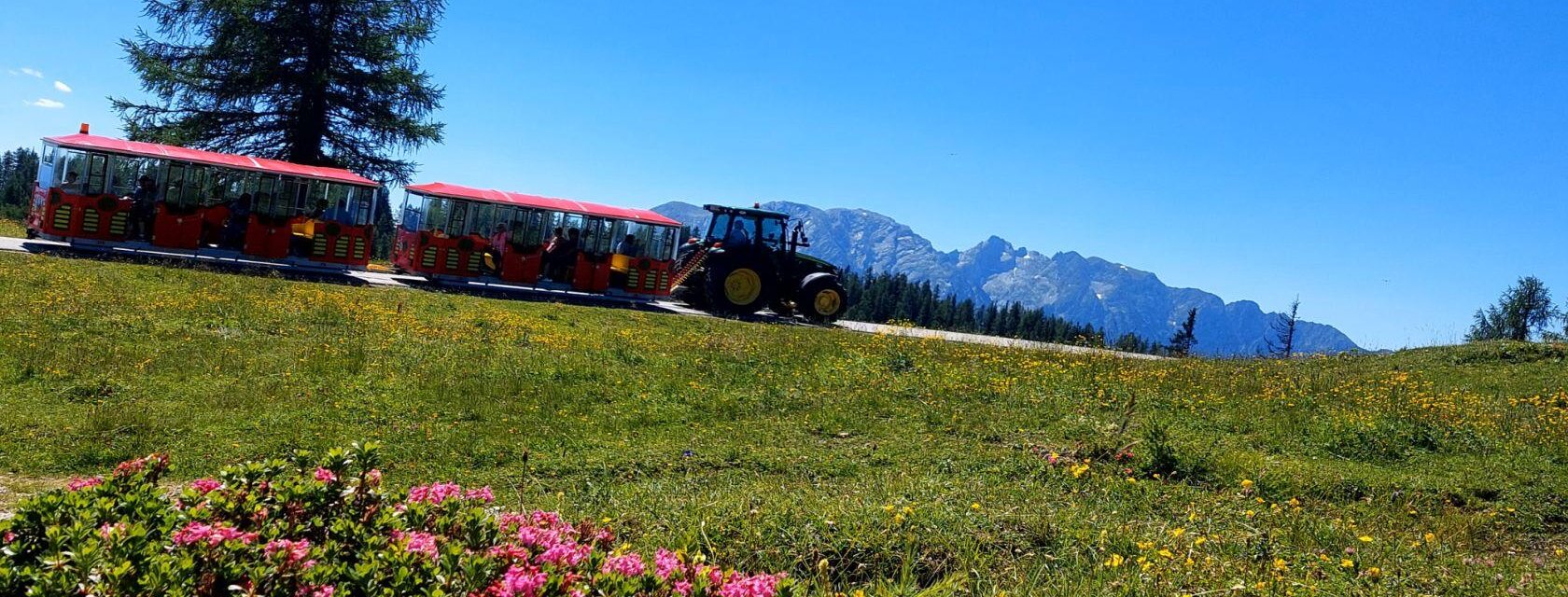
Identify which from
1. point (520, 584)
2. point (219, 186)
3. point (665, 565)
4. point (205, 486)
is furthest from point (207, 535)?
point (219, 186)

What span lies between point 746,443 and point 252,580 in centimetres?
609

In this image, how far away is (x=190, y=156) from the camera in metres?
24.1

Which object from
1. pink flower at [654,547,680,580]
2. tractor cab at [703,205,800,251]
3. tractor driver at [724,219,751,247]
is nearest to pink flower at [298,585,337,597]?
pink flower at [654,547,680,580]

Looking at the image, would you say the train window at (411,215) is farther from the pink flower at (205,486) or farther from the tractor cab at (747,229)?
the pink flower at (205,486)

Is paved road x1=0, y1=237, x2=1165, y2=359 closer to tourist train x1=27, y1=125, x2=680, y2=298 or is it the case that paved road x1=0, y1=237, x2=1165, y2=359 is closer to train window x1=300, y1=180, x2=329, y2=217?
tourist train x1=27, y1=125, x2=680, y2=298

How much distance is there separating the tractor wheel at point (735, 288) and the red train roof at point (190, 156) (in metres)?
9.07

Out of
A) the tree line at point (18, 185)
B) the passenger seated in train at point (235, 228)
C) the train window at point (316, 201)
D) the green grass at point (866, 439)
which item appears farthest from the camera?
the tree line at point (18, 185)

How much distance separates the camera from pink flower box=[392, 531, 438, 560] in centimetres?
347

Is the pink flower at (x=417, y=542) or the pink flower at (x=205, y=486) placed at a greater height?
the pink flower at (x=417, y=542)

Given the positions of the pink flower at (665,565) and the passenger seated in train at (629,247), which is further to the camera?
the passenger seated in train at (629,247)

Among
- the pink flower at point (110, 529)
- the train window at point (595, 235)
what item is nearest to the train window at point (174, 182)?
the train window at point (595, 235)

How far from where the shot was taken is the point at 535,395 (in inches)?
421

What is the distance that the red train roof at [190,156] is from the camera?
23.0m

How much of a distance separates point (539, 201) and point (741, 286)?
5841mm
